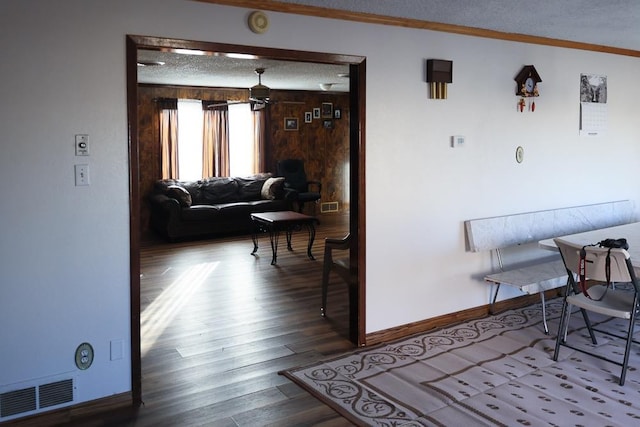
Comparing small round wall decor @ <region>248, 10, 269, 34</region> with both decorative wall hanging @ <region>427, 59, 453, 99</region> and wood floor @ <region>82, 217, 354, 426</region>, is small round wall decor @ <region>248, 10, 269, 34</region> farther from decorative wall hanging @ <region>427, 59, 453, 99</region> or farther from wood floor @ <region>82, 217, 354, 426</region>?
wood floor @ <region>82, 217, 354, 426</region>

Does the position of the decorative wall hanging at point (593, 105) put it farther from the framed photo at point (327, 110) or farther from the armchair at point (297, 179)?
the framed photo at point (327, 110)

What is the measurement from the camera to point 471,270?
4477 millimetres

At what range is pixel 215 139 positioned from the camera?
9.30 meters

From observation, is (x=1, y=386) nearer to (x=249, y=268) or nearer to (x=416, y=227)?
Result: (x=416, y=227)

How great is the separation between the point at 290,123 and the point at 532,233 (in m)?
6.12

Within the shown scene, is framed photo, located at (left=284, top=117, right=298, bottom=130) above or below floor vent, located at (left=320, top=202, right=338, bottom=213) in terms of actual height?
above

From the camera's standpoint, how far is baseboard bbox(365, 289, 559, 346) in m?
3.97

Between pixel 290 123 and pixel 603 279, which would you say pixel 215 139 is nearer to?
pixel 290 123

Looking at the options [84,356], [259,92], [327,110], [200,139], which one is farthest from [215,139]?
[84,356]

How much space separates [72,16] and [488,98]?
311 cm

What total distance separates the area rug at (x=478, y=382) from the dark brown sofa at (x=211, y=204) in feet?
16.0

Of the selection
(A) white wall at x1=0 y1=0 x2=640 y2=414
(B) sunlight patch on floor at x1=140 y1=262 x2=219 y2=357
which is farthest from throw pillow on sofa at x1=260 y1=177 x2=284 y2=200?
(A) white wall at x1=0 y1=0 x2=640 y2=414

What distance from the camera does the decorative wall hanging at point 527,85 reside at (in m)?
4.55

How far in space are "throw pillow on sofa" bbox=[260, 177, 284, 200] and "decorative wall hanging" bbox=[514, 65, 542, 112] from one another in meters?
5.03
